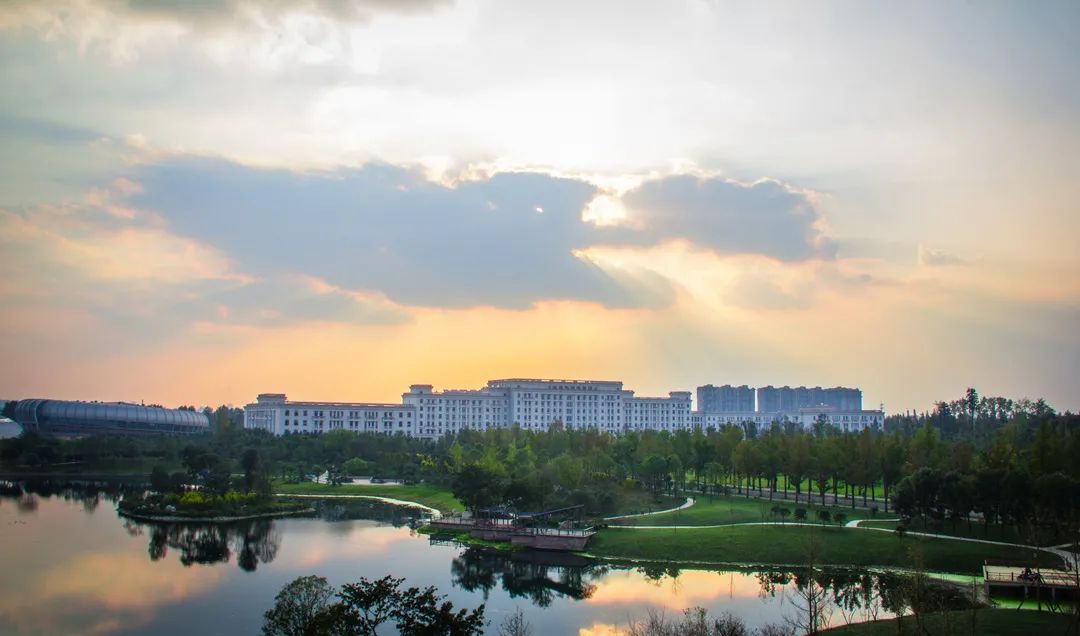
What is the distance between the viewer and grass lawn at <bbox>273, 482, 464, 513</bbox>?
58.3 meters

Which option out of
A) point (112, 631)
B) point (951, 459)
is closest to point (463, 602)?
point (112, 631)

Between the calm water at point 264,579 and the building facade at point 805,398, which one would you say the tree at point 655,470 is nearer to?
the calm water at point 264,579

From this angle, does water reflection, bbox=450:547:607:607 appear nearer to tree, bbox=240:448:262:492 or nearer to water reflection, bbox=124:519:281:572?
water reflection, bbox=124:519:281:572

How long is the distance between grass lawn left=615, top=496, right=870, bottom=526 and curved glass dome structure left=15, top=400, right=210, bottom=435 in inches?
3097

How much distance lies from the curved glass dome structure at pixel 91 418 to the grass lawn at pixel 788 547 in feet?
269

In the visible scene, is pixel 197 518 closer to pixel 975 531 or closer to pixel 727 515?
pixel 727 515

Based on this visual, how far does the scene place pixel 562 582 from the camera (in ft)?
105

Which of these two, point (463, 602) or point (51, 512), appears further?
point (51, 512)

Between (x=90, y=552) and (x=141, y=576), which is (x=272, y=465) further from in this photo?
(x=141, y=576)

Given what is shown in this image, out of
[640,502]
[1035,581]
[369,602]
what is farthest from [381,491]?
[369,602]

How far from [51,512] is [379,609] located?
130 ft

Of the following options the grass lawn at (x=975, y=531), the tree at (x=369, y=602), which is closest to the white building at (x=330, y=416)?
the grass lawn at (x=975, y=531)

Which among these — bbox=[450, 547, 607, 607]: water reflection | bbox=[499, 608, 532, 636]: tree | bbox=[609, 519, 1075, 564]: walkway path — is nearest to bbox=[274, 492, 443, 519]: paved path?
bbox=[450, 547, 607, 607]: water reflection

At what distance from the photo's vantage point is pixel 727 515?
42.4 metres
